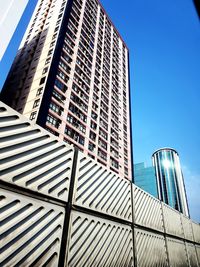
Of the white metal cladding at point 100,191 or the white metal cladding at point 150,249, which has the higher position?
the white metal cladding at point 100,191

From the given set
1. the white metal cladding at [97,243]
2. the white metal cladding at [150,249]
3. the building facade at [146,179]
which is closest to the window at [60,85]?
the white metal cladding at [150,249]

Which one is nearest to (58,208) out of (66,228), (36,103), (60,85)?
(66,228)

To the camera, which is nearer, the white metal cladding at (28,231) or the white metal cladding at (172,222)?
the white metal cladding at (28,231)

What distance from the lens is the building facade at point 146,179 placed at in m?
97.6

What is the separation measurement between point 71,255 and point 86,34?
46887 mm

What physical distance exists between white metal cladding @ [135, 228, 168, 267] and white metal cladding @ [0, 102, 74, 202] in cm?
197

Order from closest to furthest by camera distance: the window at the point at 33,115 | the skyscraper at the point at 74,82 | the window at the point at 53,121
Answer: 1. the window at the point at 33,115
2. the window at the point at 53,121
3. the skyscraper at the point at 74,82

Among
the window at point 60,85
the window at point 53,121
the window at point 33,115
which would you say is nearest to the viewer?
the window at point 33,115

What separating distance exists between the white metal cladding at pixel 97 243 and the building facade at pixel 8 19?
1.99 m

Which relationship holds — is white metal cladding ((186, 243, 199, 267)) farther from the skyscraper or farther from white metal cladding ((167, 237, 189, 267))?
the skyscraper

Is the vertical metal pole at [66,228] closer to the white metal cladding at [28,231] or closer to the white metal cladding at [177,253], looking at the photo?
the white metal cladding at [28,231]

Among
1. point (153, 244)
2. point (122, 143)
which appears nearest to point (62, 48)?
point (122, 143)

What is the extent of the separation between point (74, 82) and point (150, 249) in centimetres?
3274

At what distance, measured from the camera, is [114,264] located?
2623mm
